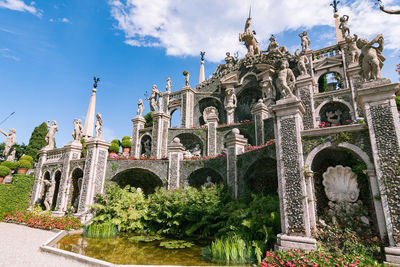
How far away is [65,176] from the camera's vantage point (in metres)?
16.8

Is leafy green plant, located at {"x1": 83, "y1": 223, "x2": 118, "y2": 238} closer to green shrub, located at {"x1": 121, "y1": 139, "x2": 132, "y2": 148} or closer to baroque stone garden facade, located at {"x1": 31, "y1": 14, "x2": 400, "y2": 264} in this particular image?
baroque stone garden facade, located at {"x1": 31, "y1": 14, "x2": 400, "y2": 264}

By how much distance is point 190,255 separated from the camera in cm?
850

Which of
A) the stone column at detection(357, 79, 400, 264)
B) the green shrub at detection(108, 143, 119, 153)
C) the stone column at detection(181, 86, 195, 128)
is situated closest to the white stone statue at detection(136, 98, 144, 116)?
the stone column at detection(181, 86, 195, 128)

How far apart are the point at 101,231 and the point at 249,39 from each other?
2530 cm

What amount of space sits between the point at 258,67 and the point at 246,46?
6354 millimetres

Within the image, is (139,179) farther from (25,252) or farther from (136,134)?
(25,252)

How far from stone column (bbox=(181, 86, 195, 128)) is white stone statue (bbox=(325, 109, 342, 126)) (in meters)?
14.6

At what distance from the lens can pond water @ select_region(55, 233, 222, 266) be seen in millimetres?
7707

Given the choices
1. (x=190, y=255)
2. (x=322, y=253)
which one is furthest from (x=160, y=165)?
(x=322, y=253)

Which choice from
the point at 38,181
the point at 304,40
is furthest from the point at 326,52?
the point at 38,181

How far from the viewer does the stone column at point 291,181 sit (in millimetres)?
7656

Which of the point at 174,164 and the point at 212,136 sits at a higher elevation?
the point at 212,136

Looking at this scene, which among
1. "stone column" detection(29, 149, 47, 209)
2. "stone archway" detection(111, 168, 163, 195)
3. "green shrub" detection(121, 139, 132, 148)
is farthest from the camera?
"green shrub" detection(121, 139, 132, 148)

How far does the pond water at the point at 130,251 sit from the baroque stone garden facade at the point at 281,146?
3374 mm
